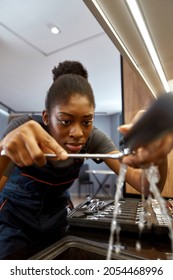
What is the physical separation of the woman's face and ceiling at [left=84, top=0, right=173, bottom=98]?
0.20 metres

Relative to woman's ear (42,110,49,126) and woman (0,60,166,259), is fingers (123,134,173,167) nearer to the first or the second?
woman (0,60,166,259)

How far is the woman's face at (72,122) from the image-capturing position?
1.82ft

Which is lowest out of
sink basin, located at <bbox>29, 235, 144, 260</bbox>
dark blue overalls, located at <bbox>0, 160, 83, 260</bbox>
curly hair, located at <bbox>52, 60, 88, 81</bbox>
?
sink basin, located at <bbox>29, 235, 144, 260</bbox>

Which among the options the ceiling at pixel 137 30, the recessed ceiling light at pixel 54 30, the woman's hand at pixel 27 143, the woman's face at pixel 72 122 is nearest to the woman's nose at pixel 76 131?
the woman's face at pixel 72 122

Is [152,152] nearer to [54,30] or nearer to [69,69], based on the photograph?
[69,69]

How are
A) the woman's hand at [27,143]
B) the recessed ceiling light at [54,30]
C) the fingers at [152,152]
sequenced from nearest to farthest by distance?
the fingers at [152,152]
the woman's hand at [27,143]
the recessed ceiling light at [54,30]

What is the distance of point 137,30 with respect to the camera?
0.57 metres

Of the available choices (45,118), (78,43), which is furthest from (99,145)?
(78,43)

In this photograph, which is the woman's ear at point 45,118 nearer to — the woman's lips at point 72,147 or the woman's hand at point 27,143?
the woman's lips at point 72,147

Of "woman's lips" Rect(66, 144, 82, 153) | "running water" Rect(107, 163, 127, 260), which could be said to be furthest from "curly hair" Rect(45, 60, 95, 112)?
"running water" Rect(107, 163, 127, 260)

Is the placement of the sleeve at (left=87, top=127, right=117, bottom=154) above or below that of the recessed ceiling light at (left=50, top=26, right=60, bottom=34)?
below

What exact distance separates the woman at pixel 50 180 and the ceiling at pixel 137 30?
173 millimetres

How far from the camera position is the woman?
22.0 inches

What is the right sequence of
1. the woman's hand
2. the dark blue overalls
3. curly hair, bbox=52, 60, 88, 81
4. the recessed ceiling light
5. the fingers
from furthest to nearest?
the recessed ceiling light
curly hair, bbox=52, 60, 88, 81
the dark blue overalls
the woman's hand
the fingers
